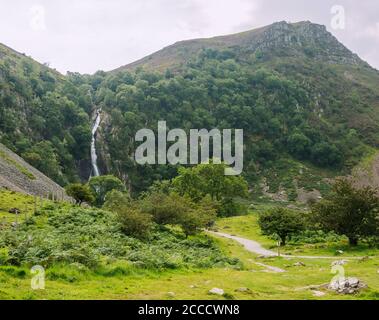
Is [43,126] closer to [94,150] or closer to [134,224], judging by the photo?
[94,150]

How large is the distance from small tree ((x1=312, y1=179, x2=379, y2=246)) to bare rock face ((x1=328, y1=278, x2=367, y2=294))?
25.4m

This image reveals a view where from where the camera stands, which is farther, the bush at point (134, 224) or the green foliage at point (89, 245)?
the bush at point (134, 224)

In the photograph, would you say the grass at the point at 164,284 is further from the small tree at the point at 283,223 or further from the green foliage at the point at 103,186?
the green foliage at the point at 103,186

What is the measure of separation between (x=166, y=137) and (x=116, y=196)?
95.7 m

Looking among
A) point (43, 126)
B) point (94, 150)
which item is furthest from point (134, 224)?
point (43, 126)

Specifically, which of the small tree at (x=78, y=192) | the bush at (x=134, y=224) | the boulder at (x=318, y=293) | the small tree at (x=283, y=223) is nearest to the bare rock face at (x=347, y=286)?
the boulder at (x=318, y=293)

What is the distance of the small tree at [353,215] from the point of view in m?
45.3

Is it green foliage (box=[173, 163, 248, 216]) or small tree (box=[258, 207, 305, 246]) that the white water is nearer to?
green foliage (box=[173, 163, 248, 216])

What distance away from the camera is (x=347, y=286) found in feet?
68.4

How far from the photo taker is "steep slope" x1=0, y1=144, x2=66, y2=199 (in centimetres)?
6847

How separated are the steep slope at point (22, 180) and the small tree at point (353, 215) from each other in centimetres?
4021

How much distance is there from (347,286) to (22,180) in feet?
205

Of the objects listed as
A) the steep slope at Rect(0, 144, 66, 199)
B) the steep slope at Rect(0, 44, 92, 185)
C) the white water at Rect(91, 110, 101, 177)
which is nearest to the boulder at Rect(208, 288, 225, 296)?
the steep slope at Rect(0, 144, 66, 199)
